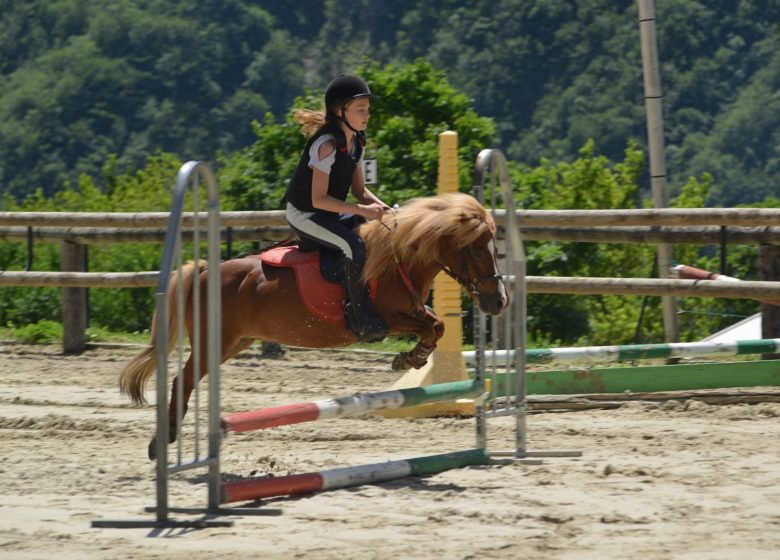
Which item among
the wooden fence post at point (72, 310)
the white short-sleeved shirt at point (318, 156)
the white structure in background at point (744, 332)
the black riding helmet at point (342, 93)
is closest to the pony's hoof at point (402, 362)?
the white short-sleeved shirt at point (318, 156)

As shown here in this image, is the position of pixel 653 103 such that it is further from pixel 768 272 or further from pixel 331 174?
pixel 331 174

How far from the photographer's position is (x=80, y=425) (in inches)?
317

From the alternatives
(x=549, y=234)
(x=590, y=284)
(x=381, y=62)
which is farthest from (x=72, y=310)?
(x=381, y=62)

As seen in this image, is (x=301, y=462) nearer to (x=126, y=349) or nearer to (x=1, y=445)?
(x=1, y=445)

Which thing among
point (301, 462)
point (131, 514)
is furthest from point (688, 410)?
point (131, 514)

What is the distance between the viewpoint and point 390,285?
23.1 feet

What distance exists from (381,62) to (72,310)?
4490cm

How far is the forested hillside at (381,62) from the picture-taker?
53.5 meters

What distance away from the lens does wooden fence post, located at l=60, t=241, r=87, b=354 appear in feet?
39.2

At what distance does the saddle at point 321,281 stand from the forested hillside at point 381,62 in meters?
41.1

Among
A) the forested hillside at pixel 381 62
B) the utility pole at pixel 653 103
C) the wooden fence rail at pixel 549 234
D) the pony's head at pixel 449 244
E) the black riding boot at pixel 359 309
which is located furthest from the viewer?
the forested hillside at pixel 381 62

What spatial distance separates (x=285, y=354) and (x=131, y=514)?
6.03 metres

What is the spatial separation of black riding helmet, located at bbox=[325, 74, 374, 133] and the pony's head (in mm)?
592

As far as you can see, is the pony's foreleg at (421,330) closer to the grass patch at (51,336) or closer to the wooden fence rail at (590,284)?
the wooden fence rail at (590,284)
